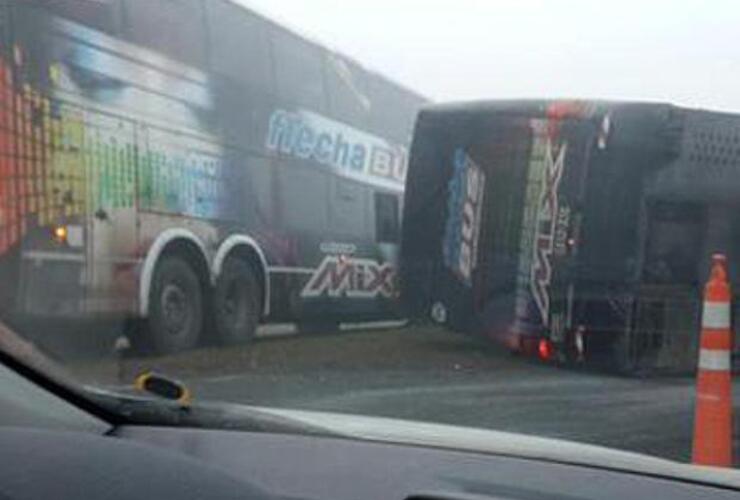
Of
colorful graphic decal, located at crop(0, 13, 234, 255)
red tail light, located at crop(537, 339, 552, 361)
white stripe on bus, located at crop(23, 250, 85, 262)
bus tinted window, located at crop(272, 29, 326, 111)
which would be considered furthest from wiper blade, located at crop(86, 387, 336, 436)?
bus tinted window, located at crop(272, 29, 326, 111)

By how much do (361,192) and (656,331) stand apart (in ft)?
18.2

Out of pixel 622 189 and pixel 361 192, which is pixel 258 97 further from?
pixel 622 189

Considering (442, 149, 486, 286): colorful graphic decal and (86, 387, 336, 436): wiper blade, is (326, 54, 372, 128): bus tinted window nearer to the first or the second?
(442, 149, 486, 286): colorful graphic decal

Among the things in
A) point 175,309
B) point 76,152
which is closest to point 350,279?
point 175,309

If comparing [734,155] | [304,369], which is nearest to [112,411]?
[304,369]

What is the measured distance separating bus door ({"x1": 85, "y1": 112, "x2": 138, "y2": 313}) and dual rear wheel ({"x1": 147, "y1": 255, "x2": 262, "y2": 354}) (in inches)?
14.9

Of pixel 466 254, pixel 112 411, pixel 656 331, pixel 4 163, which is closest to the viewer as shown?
pixel 112 411

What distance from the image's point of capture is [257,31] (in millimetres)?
14688

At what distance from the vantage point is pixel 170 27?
13164 mm

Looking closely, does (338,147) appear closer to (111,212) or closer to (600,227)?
(111,212)

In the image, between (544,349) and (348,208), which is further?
(348,208)

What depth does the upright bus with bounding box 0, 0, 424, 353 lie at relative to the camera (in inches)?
455

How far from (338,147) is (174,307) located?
12.1 ft

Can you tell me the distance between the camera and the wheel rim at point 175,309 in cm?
1323
